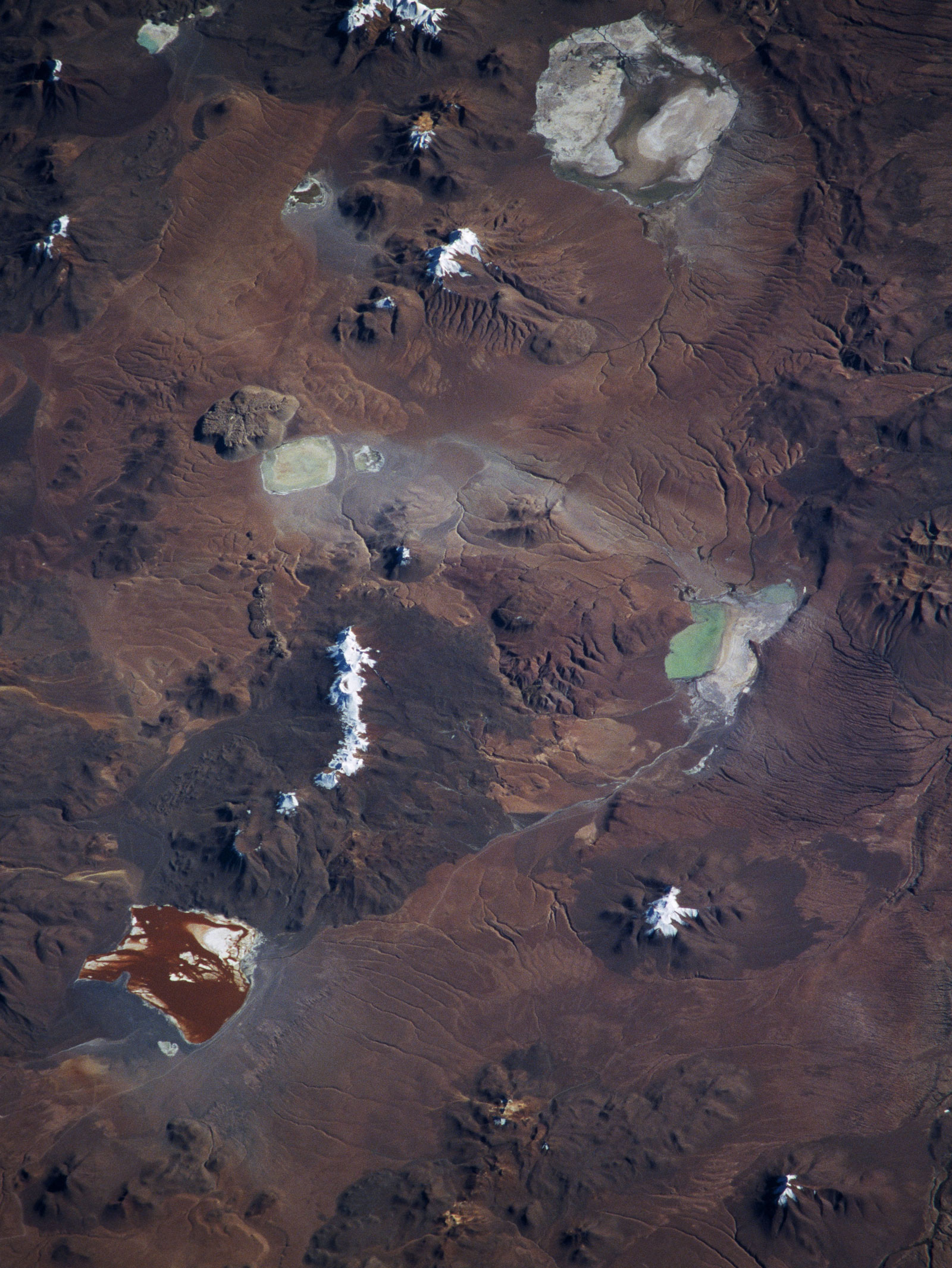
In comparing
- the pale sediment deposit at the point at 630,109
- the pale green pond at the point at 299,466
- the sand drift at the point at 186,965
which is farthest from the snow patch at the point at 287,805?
the pale sediment deposit at the point at 630,109

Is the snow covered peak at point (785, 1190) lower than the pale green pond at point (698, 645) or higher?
lower

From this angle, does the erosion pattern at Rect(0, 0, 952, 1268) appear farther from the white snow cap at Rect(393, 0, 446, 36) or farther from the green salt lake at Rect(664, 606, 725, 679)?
the white snow cap at Rect(393, 0, 446, 36)

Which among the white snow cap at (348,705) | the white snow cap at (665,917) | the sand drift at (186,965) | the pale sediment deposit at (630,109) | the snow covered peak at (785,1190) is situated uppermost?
the pale sediment deposit at (630,109)

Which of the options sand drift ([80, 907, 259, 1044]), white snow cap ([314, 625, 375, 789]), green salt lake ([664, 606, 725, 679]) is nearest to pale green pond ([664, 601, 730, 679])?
green salt lake ([664, 606, 725, 679])

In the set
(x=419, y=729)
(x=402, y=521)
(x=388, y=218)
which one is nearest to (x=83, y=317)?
(x=388, y=218)

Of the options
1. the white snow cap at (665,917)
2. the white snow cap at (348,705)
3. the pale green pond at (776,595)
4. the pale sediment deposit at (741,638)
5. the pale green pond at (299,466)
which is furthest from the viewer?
the pale green pond at (299,466)

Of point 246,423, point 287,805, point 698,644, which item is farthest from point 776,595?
point 246,423

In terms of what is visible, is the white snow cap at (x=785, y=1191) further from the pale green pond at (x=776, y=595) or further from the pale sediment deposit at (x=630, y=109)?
the pale sediment deposit at (x=630, y=109)

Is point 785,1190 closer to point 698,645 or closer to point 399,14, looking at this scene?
point 698,645
